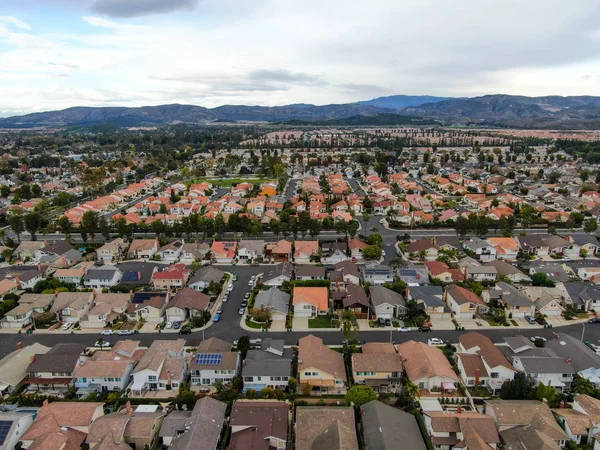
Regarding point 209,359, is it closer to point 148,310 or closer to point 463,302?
point 148,310

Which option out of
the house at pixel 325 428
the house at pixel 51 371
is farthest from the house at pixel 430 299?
the house at pixel 51 371

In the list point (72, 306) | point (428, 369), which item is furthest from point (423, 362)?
point (72, 306)

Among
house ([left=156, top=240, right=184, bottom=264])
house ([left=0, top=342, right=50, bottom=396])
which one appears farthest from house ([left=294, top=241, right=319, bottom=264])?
house ([left=0, top=342, right=50, bottom=396])

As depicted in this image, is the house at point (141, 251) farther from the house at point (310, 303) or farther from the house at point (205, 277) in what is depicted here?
the house at point (310, 303)

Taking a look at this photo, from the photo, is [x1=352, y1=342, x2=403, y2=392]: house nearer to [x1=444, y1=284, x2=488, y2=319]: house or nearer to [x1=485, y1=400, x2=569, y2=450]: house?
[x1=485, y1=400, x2=569, y2=450]: house

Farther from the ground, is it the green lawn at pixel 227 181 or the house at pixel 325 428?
the green lawn at pixel 227 181
